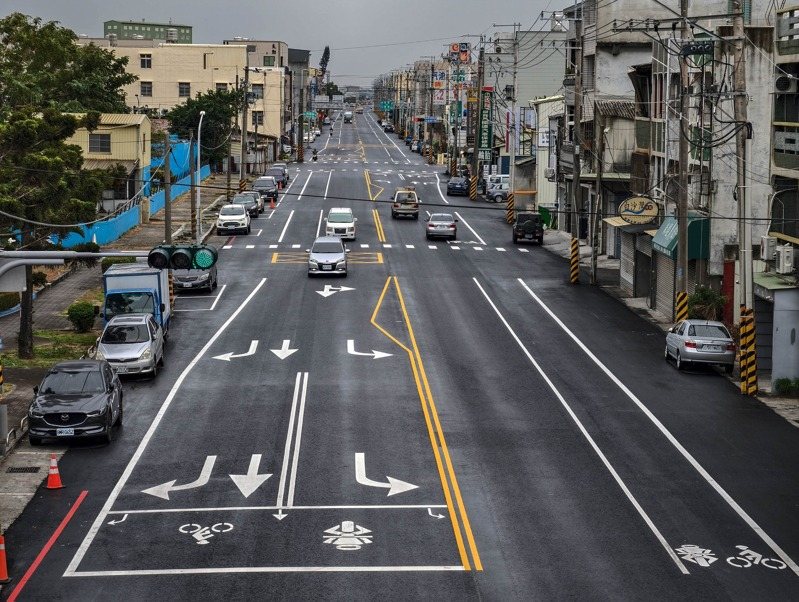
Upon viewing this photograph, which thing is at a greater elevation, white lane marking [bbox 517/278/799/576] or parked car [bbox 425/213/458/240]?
parked car [bbox 425/213/458/240]

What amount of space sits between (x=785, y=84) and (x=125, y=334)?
21.7 metres

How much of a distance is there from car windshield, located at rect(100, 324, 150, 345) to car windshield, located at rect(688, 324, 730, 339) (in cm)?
1647

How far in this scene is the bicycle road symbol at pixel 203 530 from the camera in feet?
70.9

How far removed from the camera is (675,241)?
4528 centimetres

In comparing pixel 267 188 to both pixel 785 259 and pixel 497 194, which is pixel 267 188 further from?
pixel 785 259

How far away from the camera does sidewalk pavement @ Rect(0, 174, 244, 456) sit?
33.3 m

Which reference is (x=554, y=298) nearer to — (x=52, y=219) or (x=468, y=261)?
(x=468, y=261)

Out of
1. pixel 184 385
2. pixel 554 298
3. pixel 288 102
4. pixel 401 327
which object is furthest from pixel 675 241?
pixel 288 102

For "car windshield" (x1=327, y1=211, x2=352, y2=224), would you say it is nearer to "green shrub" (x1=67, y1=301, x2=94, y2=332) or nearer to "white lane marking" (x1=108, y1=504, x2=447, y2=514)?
"green shrub" (x1=67, y1=301, x2=94, y2=332)

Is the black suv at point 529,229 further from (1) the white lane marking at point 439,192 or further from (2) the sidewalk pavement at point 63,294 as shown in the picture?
(1) the white lane marking at point 439,192

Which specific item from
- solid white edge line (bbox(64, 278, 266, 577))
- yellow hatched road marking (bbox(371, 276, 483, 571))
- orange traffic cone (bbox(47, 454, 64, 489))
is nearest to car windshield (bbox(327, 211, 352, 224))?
yellow hatched road marking (bbox(371, 276, 483, 571))

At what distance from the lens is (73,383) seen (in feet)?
96.2

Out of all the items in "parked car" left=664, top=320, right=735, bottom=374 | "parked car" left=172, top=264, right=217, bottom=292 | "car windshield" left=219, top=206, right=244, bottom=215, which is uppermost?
"car windshield" left=219, top=206, right=244, bottom=215

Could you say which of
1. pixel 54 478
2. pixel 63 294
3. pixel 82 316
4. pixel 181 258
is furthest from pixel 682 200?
pixel 63 294
